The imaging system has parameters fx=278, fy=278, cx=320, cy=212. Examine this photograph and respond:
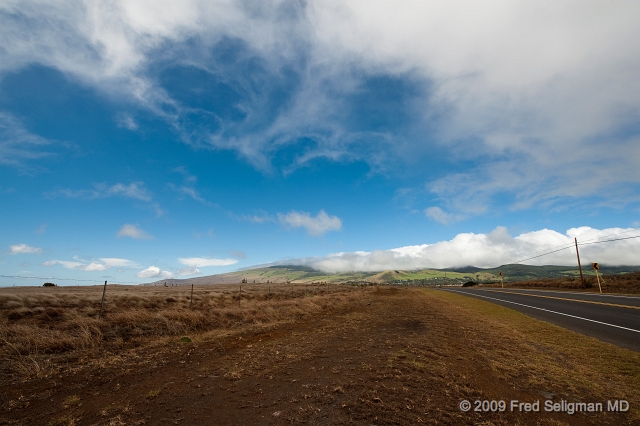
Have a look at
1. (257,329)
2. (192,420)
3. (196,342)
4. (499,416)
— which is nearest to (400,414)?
(499,416)

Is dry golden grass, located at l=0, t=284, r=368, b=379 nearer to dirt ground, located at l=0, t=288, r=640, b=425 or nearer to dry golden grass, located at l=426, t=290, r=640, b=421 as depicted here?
dirt ground, located at l=0, t=288, r=640, b=425

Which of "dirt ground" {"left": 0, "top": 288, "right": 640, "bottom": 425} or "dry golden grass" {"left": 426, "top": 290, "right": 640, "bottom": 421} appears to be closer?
"dirt ground" {"left": 0, "top": 288, "right": 640, "bottom": 425}

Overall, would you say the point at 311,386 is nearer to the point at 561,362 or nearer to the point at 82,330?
the point at 561,362

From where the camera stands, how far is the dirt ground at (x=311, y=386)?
195 inches

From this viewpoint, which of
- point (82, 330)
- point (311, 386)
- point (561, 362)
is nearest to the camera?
point (311, 386)

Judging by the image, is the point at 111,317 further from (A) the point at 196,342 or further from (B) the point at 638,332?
(B) the point at 638,332

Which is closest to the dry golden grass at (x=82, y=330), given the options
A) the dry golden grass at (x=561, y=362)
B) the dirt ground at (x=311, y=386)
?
the dirt ground at (x=311, y=386)

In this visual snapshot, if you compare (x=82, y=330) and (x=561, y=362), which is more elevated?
(x=82, y=330)

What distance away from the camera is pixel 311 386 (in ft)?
21.0

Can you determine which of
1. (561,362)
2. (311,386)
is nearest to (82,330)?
(311,386)

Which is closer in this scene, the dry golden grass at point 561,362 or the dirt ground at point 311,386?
the dirt ground at point 311,386

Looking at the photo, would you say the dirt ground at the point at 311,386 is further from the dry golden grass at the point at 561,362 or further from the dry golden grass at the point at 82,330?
the dry golden grass at the point at 82,330

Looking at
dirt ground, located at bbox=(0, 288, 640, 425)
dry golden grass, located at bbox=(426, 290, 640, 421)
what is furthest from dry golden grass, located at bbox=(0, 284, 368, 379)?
dry golden grass, located at bbox=(426, 290, 640, 421)

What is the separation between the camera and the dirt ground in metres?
4.95
